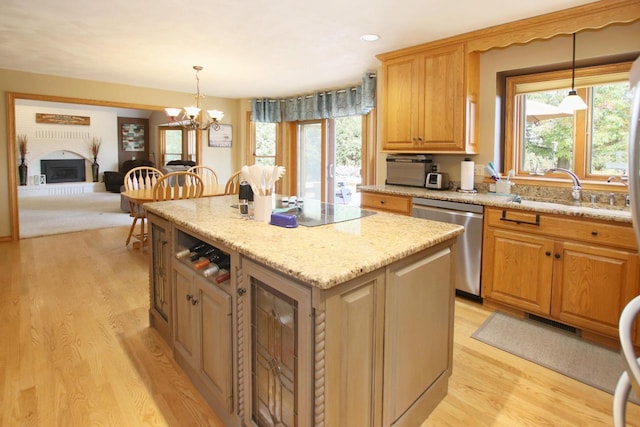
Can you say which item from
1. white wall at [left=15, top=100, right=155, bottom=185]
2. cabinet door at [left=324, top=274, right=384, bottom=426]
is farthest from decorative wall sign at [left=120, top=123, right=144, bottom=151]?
cabinet door at [left=324, top=274, right=384, bottom=426]

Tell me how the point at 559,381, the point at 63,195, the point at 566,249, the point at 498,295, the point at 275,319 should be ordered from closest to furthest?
the point at 275,319
the point at 559,381
the point at 566,249
the point at 498,295
the point at 63,195

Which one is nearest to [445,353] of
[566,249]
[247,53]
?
[566,249]

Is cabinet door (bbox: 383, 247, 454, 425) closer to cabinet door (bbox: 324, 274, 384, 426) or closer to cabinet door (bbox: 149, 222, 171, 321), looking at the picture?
cabinet door (bbox: 324, 274, 384, 426)

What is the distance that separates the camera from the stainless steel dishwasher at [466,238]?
2867mm

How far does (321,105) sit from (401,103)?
213cm

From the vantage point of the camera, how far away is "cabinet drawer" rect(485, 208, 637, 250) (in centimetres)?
220

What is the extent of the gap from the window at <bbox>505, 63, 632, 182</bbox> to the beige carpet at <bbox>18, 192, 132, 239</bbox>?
18.5 ft

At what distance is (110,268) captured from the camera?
3.81 meters

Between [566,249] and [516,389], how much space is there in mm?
1005

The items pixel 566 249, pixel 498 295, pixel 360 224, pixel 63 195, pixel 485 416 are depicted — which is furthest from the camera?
pixel 63 195

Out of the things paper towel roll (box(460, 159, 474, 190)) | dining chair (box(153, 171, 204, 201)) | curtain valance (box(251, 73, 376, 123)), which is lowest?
dining chair (box(153, 171, 204, 201))

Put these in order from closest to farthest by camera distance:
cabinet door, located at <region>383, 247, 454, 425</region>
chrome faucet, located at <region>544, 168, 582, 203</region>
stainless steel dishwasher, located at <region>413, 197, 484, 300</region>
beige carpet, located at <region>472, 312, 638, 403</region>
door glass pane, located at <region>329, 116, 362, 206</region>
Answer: cabinet door, located at <region>383, 247, 454, 425</region>, beige carpet, located at <region>472, 312, 638, 403</region>, chrome faucet, located at <region>544, 168, 582, 203</region>, stainless steel dishwasher, located at <region>413, 197, 484, 300</region>, door glass pane, located at <region>329, 116, 362, 206</region>

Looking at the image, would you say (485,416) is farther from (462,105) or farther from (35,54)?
(35,54)

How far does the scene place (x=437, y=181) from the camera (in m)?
3.50
